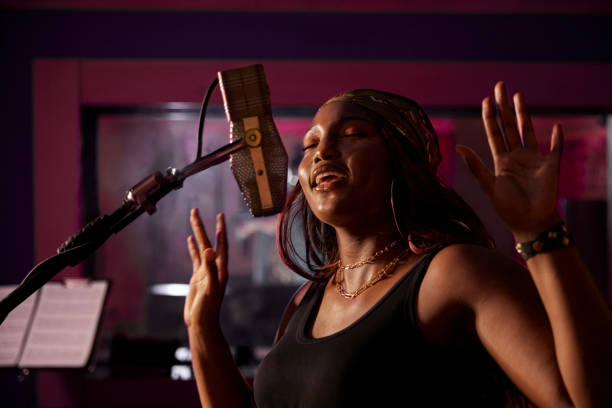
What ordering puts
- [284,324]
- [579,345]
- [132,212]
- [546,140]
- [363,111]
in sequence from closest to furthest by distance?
[579,345], [132,212], [363,111], [284,324], [546,140]

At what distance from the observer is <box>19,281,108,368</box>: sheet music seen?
2.77 metres

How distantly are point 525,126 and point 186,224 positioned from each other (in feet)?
8.61

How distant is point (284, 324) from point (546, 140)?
2.29m

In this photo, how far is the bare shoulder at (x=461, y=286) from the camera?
0.99 metres

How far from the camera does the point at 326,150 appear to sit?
1249 mm

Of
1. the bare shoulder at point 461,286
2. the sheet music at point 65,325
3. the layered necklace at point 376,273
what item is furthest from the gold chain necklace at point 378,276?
the sheet music at point 65,325

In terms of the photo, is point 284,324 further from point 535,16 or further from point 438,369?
point 535,16

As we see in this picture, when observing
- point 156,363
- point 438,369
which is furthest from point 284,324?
point 156,363

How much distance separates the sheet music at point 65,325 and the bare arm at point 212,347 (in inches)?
56.7

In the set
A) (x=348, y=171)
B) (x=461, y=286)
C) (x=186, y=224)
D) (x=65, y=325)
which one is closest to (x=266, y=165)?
(x=348, y=171)

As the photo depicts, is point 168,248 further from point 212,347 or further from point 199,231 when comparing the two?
point 212,347

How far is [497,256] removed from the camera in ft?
3.47

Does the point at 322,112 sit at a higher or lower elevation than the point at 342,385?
higher

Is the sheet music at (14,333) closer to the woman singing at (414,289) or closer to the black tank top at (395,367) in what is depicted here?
the woman singing at (414,289)
